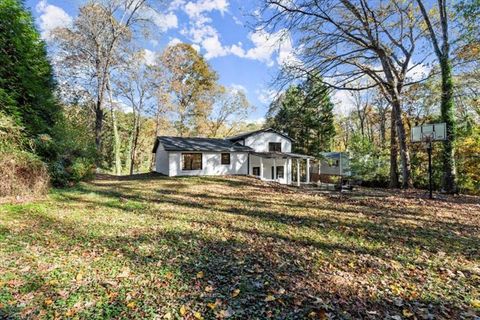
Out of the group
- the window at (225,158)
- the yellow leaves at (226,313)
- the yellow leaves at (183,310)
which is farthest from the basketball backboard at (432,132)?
the window at (225,158)

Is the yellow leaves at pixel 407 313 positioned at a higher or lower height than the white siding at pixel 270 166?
lower

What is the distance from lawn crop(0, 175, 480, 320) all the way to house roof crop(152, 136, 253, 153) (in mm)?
11922

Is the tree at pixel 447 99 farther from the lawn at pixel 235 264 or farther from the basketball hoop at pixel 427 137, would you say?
the lawn at pixel 235 264

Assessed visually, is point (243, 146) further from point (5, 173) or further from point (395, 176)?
point (5, 173)

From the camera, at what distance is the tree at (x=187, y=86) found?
2583 cm

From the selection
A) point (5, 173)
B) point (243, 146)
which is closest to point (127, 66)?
point (243, 146)

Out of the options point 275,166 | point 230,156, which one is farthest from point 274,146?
point 230,156

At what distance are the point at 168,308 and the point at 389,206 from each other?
7.39 meters

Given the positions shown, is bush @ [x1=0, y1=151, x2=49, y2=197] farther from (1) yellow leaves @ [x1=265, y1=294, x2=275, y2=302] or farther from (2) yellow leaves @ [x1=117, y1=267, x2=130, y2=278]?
(1) yellow leaves @ [x1=265, y1=294, x2=275, y2=302]

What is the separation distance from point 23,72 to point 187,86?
20.5m

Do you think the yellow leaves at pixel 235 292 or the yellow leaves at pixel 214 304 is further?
the yellow leaves at pixel 235 292

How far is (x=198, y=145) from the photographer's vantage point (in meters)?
19.7

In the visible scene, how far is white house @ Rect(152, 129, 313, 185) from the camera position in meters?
18.7

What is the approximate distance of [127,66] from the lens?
70.2 ft
